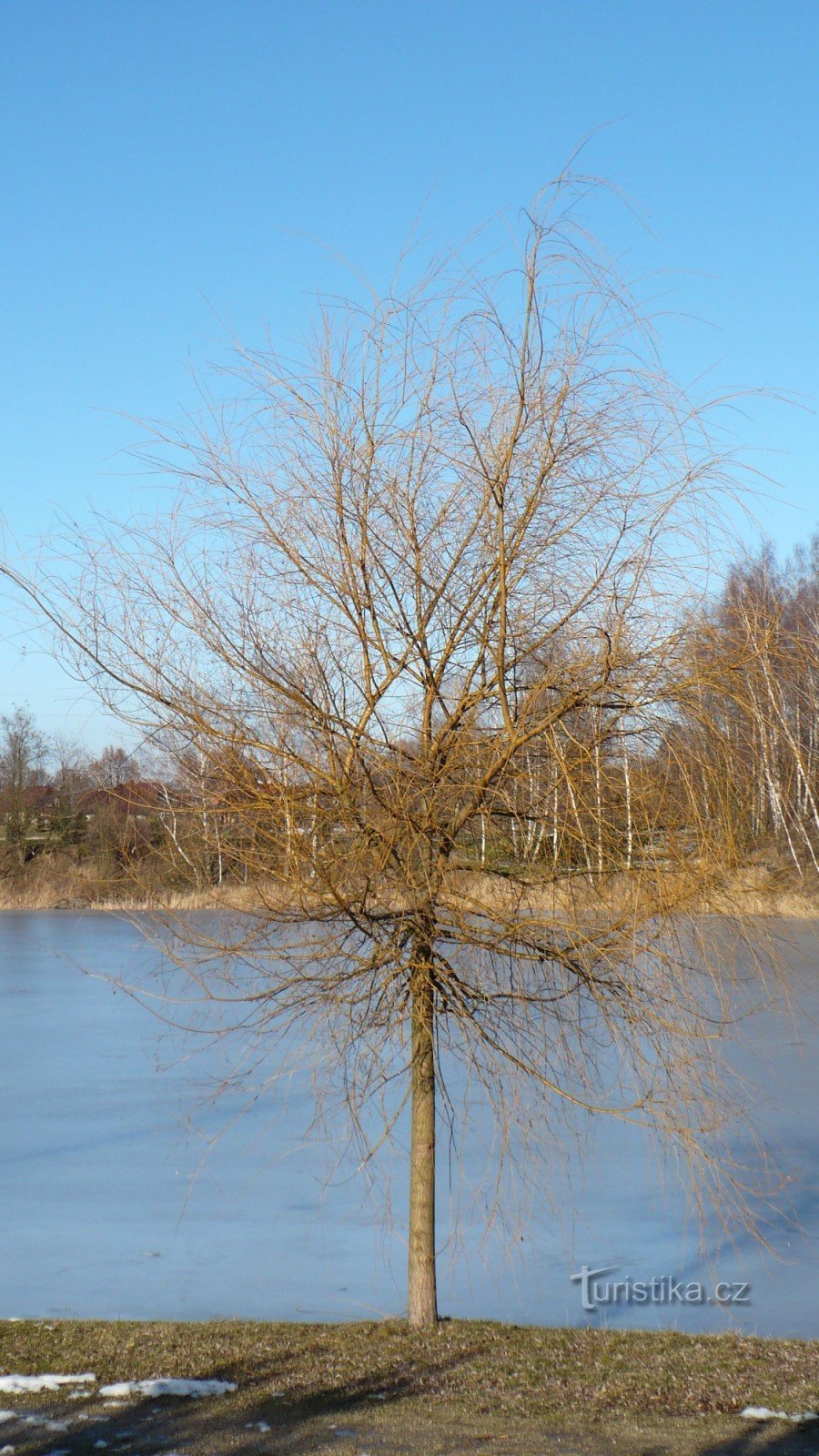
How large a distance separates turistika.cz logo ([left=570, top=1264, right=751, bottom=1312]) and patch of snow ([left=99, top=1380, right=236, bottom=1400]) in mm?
1889

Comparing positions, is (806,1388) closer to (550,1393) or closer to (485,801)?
(550,1393)

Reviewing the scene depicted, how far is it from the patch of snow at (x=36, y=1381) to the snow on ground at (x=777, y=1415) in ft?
6.31

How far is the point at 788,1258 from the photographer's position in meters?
5.64

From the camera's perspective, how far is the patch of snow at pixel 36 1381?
154 inches

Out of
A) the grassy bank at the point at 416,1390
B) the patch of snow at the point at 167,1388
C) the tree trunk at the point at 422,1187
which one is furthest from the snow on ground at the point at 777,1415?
the patch of snow at the point at 167,1388

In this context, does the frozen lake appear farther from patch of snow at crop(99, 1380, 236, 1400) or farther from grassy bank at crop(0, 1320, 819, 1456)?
patch of snow at crop(99, 1380, 236, 1400)

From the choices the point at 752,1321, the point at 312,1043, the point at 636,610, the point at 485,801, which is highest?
the point at 636,610

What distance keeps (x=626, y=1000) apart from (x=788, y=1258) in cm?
203

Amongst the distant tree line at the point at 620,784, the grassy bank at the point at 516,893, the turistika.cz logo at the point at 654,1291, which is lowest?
the turistika.cz logo at the point at 654,1291

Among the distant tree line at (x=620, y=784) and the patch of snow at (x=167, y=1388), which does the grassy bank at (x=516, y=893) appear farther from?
the patch of snow at (x=167, y=1388)

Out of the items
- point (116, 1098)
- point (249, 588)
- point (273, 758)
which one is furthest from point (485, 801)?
point (116, 1098)

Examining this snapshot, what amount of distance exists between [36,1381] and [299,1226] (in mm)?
2354

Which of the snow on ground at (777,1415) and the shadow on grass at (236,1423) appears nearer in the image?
the shadow on grass at (236,1423)

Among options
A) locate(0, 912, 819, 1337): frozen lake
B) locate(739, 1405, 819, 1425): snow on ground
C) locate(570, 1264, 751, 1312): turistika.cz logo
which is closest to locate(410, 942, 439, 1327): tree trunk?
locate(0, 912, 819, 1337): frozen lake
